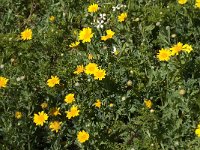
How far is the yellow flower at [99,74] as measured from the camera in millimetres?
3961

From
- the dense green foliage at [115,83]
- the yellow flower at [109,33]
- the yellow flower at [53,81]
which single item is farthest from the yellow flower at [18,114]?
the yellow flower at [109,33]

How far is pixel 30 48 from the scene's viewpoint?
479cm

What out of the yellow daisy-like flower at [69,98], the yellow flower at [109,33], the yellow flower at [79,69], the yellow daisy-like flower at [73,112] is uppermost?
the yellow flower at [109,33]

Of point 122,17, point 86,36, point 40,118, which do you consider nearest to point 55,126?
point 40,118

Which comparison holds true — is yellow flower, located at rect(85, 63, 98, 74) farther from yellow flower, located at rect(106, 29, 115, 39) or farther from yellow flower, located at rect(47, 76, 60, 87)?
yellow flower, located at rect(106, 29, 115, 39)

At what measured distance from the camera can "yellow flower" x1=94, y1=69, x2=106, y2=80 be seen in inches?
156

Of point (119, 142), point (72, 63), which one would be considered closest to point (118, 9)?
point (72, 63)

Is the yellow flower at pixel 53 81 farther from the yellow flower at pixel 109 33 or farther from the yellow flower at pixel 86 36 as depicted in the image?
the yellow flower at pixel 109 33

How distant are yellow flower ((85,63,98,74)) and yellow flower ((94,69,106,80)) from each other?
4 cm

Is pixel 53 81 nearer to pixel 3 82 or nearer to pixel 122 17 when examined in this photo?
pixel 3 82

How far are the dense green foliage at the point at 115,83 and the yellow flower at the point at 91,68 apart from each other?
0.30 ft

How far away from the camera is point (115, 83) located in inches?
161

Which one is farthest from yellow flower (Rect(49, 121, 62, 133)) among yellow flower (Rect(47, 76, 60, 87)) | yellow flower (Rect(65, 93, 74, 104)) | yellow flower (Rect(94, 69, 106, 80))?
yellow flower (Rect(94, 69, 106, 80))

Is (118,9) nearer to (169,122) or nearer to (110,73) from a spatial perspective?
(110,73)
